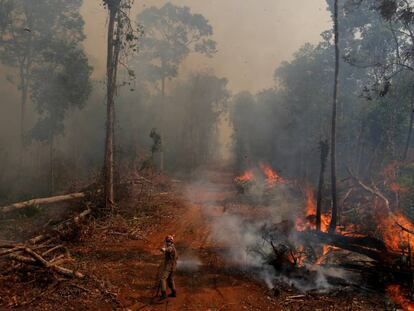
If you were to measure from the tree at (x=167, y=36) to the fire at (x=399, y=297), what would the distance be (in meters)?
31.2

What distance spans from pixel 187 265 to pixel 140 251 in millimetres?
2319

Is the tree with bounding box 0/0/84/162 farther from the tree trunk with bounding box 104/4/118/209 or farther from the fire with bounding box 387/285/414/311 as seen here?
the fire with bounding box 387/285/414/311

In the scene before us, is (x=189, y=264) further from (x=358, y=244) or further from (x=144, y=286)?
(x=358, y=244)

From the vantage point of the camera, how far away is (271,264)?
42.4 ft

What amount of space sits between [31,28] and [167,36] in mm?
14678

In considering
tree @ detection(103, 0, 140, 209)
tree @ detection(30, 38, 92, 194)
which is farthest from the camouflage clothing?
tree @ detection(30, 38, 92, 194)

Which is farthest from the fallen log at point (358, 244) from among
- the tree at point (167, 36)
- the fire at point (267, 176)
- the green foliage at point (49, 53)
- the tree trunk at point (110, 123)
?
the tree at point (167, 36)

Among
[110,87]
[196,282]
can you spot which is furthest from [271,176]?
[196,282]

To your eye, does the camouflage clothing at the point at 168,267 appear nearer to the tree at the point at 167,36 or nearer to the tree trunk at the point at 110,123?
the tree trunk at the point at 110,123

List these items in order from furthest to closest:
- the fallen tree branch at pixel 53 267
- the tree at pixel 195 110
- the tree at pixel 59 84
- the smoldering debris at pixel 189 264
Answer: the tree at pixel 195 110 → the tree at pixel 59 84 → the smoldering debris at pixel 189 264 → the fallen tree branch at pixel 53 267

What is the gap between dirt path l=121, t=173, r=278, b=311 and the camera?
1011 centimetres

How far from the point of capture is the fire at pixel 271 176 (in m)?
29.8

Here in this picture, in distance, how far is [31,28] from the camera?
3091cm

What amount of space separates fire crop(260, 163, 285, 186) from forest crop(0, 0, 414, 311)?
0.31m
